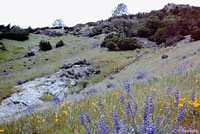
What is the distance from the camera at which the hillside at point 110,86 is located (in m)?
1.54

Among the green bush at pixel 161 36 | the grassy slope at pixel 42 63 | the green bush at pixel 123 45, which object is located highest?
the green bush at pixel 161 36

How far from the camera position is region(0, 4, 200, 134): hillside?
154 centimetres

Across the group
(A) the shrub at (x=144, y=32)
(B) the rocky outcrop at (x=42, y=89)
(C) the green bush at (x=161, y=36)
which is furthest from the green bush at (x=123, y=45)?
(B) the rocky outcrop at (x=42, y=89)

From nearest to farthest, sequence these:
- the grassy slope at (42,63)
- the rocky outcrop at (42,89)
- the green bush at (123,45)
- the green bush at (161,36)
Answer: the rocky outcrop at (42,89), the grassy slope at (42,63), the green bush at (123,45), the green bush at (161,36)

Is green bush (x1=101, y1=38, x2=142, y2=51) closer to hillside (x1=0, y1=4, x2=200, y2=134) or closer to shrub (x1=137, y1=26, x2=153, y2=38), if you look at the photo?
hillside (x1=0, y1=4, x2=200, y2=134)

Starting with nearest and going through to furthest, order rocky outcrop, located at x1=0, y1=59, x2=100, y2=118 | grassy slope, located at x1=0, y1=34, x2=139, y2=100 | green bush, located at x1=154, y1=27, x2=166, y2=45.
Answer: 1. rocky outcrop, located at x1=0, y1=59, x2=100, y2=118
2. grassy slope, located at x1=0, y1=34, x2=139, y2=100
3. green bush, located at x1=154, y1=27, x2=166, y2=45

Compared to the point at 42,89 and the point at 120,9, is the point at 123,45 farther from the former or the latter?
the point at 120,9

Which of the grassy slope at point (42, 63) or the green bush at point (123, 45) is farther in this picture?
the green bush at point (123, 45)

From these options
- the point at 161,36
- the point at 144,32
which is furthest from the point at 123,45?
the point at 144,32

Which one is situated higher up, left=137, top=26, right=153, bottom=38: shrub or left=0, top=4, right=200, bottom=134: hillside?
left=137, top=26, right=153, bottom=38: shrub

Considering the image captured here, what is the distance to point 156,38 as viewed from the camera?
23453 mm

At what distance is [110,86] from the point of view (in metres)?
6.63

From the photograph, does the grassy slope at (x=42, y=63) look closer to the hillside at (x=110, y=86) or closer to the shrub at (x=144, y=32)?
the hillside at (x=110, y=86)

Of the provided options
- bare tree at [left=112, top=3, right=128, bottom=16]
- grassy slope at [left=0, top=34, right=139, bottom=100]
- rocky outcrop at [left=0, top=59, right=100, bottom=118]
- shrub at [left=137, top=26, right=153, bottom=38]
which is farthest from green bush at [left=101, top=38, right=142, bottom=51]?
bare tree at [left=112, top=3, right=128, bottom=16]
